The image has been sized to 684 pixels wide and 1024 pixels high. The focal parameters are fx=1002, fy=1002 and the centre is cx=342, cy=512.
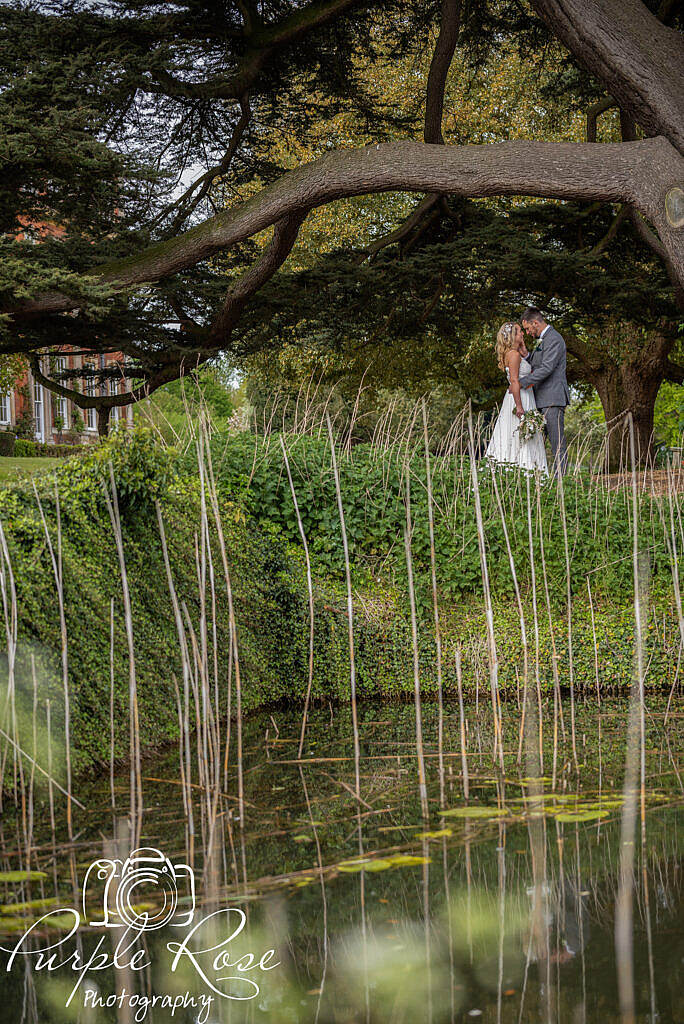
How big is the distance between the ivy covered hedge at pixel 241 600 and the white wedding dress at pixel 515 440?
1.65 meters

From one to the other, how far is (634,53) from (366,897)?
7.59 m

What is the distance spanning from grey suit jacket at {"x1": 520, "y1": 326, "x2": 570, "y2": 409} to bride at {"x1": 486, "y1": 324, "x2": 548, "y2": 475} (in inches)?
3.7

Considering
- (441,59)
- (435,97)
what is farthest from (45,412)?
(441,59)

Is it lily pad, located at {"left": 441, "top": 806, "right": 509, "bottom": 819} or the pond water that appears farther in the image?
lily pad, located at {"left": 441, "top": 806, "right": 509, "bottom": 819}

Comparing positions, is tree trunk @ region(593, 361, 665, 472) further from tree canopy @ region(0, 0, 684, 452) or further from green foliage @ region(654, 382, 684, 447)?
tree canopy @ region(0, 0, 684, 452)

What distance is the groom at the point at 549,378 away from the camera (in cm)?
898

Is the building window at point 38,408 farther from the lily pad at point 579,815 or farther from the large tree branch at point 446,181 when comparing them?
the lily pad at point 579,815

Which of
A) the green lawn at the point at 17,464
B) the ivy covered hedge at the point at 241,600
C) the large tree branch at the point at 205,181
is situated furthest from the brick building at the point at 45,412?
the ivy covered hedge at the point at 241,600

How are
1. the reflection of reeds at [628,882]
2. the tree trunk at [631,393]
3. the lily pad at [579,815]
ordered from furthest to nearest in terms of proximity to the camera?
the tree trunk at [631,393]
the lily pad at [579,815]
the reflection of reeds at [628,882]

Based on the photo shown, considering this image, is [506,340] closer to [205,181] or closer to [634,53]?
[634,53]

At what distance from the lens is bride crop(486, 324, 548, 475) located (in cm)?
882

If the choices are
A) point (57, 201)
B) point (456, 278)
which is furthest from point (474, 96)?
point (57, 201)

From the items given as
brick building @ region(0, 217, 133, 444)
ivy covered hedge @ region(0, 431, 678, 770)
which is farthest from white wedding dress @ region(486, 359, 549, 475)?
brick building @ region(0, 217, 133, 444)

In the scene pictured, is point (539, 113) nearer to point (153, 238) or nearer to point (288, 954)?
point (153, 238)
